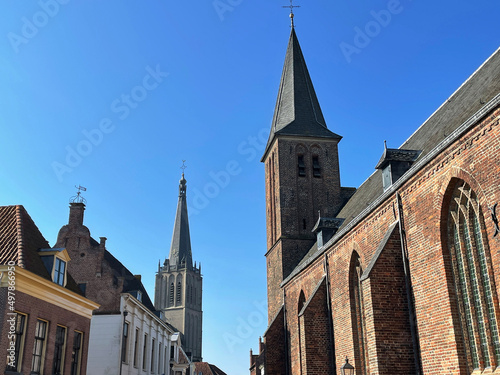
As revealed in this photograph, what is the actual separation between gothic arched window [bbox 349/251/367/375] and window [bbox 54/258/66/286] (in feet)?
36.0

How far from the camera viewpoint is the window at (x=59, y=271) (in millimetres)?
18611

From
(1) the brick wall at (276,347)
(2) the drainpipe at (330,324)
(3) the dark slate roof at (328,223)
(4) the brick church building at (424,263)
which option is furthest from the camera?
(1) the brick wall at (276,347)

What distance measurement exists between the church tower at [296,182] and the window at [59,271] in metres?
13.1

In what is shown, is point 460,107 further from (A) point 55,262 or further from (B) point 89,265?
(B) point 89,265

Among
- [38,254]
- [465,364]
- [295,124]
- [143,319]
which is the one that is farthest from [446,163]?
[143,319]

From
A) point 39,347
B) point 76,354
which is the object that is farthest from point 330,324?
point 39,347

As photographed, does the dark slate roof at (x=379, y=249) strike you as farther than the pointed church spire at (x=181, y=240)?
No

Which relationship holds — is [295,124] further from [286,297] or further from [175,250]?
[175,250]

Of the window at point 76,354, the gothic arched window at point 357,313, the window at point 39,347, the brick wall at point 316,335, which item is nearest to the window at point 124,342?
the window at point 76,354

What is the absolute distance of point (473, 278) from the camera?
12047 mm

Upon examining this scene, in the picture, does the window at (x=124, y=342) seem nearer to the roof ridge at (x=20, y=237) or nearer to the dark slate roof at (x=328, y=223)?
the roof ridge at (x=20, y=237)

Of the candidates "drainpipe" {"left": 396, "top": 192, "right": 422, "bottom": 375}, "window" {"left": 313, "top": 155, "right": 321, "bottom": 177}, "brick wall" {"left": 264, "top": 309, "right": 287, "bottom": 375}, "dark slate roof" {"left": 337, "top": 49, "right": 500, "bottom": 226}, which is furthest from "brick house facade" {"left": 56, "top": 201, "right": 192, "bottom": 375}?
"drainpipe" {"left": 396, "top": 192, "right": 422, "bottom": 375}

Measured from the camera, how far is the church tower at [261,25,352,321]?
29.5 metres

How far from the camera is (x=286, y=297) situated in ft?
90.0
